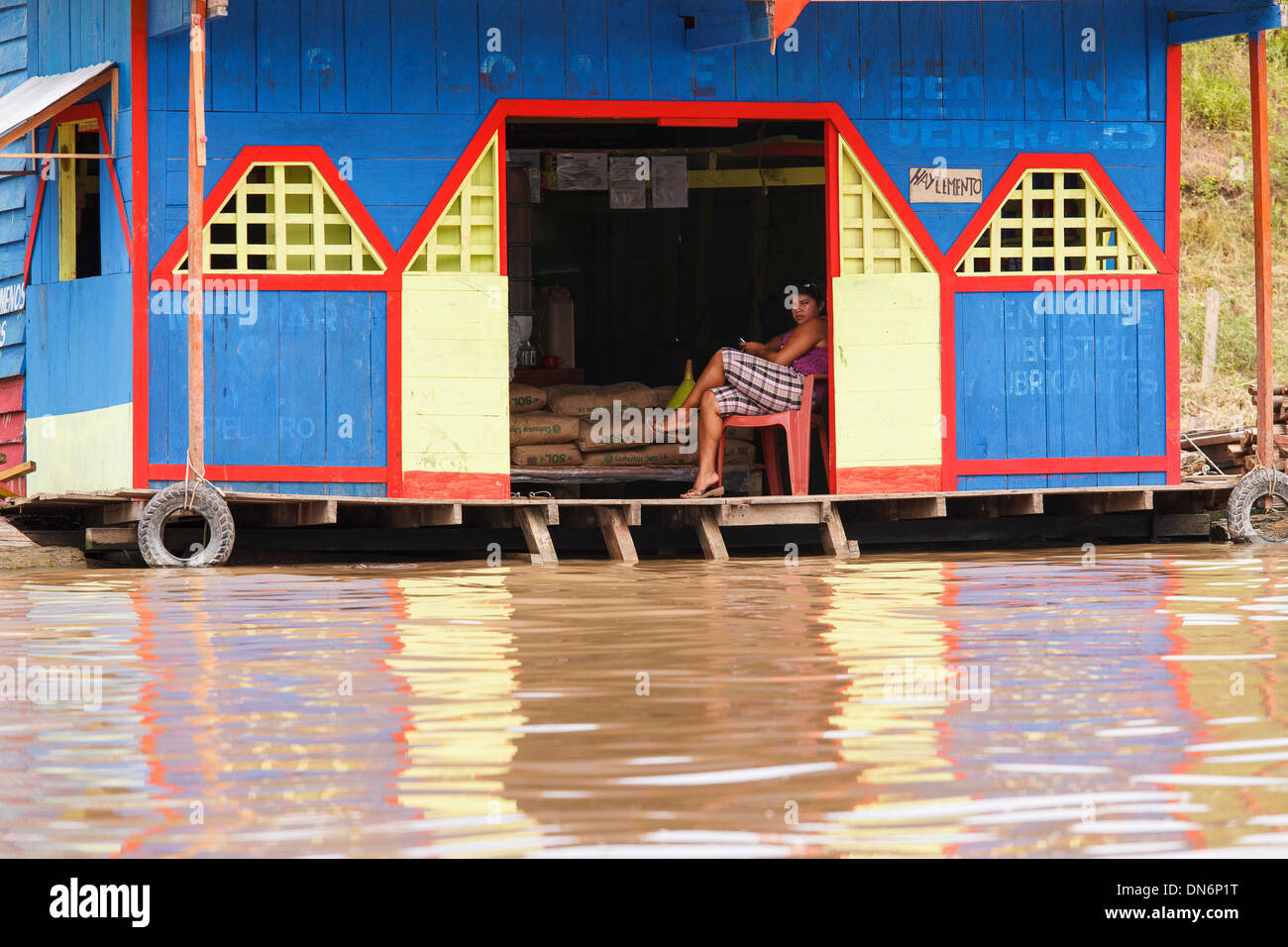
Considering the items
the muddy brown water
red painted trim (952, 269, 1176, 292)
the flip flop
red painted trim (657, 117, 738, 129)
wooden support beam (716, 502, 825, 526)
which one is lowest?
the muddy brown water

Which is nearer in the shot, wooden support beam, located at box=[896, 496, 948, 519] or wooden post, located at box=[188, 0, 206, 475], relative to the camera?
wooden post, located at box=[188, 0, 206, 475]

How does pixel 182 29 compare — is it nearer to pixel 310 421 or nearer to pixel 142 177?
pixel 142 177

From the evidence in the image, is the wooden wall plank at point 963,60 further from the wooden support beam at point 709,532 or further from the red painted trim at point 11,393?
the red painted trim at point 11,393

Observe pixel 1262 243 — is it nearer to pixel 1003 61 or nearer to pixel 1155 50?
pixel 1155 50

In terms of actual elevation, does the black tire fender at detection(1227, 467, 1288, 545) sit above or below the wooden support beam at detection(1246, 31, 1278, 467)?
below

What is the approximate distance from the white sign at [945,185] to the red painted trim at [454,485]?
3.47 meters

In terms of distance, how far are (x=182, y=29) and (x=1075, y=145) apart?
611 centimetres

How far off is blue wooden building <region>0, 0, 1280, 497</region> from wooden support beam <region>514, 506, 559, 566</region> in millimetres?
294

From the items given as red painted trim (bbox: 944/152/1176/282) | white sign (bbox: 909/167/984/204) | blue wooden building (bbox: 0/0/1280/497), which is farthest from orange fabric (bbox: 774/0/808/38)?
red painted trim (bbox: 944/152/1176/282)

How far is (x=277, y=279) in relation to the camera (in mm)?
10789

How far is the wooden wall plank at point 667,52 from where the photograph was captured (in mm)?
11234

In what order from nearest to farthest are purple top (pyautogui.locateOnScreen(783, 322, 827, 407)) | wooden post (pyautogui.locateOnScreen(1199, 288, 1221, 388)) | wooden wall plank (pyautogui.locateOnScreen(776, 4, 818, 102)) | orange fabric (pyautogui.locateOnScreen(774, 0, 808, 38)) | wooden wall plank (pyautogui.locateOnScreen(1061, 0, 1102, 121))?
orange fabric (pyautogui.locateOnScreen(774, 0, 808, 38))
wooden wall plank (pyautogui.locateOnScreen(776, 4, 818, 102))
wooden wall plank (pyautogui.locateOnScreen(1061, 0, 1102, 121))
purple top (pyautogui.locateOnScreen(783, 322, 827, 407))
wooden post (pyautogui.locateOnScreen(1199, 288, 1221, 388))

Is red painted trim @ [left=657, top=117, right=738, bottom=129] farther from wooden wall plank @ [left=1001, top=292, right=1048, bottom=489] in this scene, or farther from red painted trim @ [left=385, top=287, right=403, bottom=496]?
wooden wall plank @ [left=1001, top=292, right=1048, bottom=489]

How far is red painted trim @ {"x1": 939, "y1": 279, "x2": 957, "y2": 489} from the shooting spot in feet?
37.9
